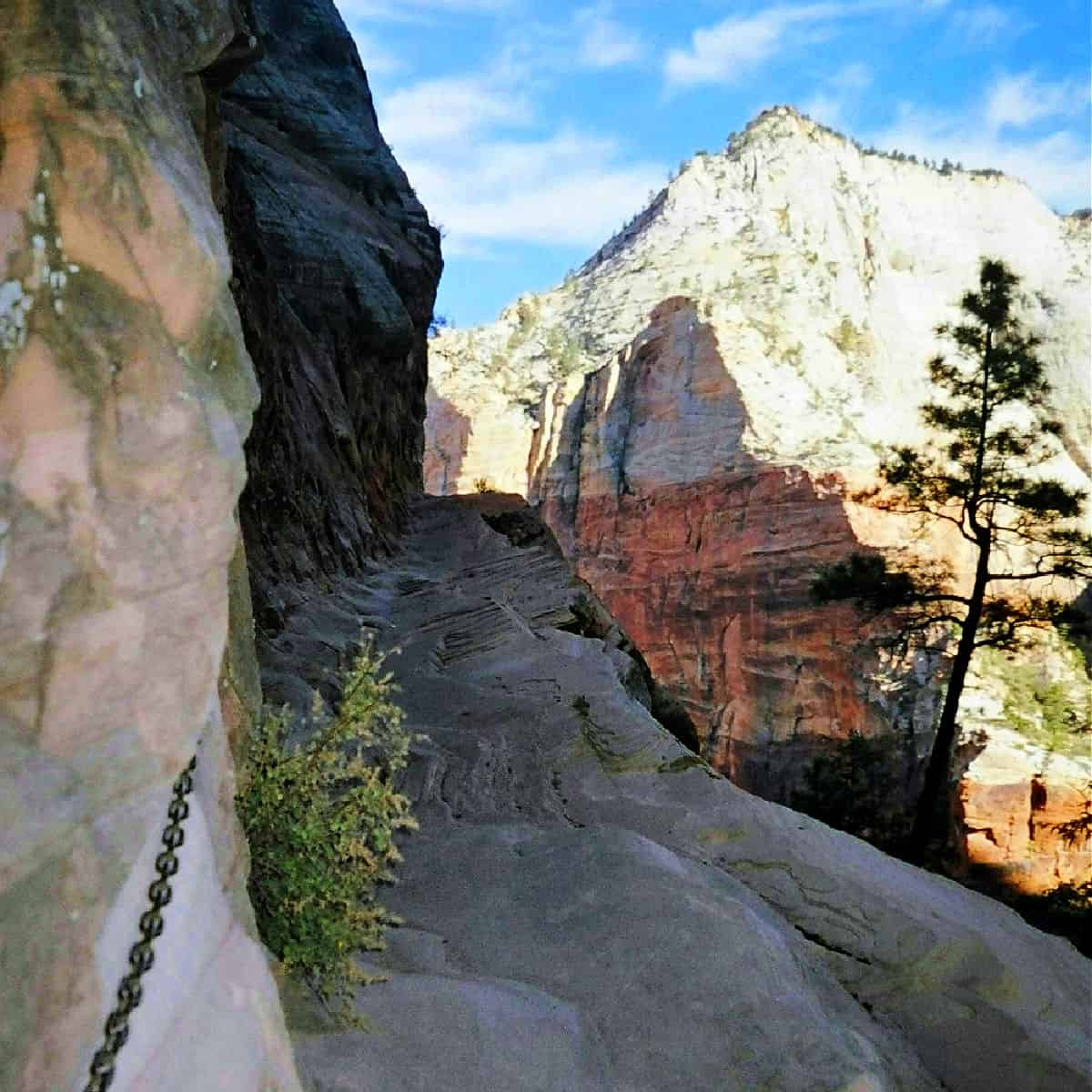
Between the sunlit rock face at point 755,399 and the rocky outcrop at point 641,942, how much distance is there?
2516 cm

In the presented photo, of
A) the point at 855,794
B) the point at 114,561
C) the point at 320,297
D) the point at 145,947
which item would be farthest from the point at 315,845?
the point at 855,794

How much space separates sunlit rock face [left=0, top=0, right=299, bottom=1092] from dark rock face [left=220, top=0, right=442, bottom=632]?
5096 mm

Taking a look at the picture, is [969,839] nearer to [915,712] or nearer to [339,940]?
[915,712]

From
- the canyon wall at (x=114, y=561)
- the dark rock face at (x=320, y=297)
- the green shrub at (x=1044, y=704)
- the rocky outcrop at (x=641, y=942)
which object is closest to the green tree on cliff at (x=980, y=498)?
the rocky outcrop at (x=641, y=942)

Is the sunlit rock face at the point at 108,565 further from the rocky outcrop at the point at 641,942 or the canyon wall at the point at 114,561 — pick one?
the rocky outcrop at the point at 641,942

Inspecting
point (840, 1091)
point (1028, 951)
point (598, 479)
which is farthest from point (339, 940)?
point (598, 479)

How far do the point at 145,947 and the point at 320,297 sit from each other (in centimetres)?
1258

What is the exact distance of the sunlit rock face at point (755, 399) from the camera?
37094 mm

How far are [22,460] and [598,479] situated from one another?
141ft

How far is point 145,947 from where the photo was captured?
6.45 ft

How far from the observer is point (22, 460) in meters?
1.89

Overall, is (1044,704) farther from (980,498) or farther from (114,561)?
(114,561)

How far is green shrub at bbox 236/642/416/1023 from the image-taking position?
9.55 feet

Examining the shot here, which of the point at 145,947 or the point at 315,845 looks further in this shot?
the point at 315,845
